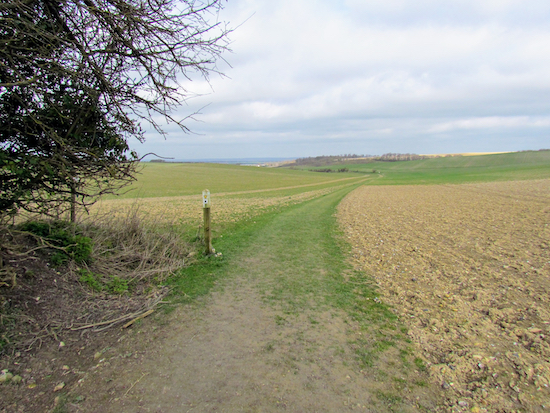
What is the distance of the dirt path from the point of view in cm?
358

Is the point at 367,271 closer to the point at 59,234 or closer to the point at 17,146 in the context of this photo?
the point at 59,234

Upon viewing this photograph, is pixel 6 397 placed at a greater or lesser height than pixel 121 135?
lesser

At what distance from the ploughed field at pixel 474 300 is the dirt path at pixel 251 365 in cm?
69

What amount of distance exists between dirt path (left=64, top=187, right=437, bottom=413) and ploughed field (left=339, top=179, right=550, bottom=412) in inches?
27.3

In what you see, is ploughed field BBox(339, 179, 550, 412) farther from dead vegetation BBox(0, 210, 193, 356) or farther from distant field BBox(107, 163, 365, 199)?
distant field BBox(107, 163, 365, 199)

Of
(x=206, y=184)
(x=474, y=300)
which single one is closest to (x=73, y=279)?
(x=474, y=300)

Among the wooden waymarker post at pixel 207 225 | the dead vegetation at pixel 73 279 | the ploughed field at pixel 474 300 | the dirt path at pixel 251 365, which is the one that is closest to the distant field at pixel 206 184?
the wooden waymarker post at pixel 207 225

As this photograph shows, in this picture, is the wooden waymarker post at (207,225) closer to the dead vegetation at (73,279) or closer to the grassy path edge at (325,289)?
the grassy path edge at (325,289)

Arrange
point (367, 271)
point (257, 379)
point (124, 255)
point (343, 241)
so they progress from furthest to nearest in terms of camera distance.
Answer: point (343, 241) < point (367, 271) < point (124, 255) < point (257, 379)

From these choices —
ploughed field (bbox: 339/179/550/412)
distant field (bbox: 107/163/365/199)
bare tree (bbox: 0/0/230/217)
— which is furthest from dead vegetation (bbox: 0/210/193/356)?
distant field (bbox: 107/163/365/199)

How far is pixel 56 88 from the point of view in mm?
5285

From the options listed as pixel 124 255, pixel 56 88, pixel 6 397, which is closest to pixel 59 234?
pixel 124 255

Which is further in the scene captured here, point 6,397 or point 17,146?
point 17,146

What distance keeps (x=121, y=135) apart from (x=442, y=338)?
683 centimetres
